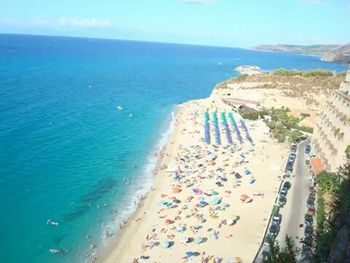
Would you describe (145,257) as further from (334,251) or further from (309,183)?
(309,183)

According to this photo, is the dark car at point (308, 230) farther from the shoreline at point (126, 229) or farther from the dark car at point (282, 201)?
the shoreline at point (126, 229)

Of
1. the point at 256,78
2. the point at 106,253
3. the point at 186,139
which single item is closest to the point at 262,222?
the point at 106,253

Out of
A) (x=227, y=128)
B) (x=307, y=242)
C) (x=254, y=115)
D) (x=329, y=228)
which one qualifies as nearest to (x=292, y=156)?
(x=227, y=128)

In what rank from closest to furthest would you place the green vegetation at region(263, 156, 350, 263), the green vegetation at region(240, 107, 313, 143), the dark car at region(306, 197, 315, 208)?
1. the green vegetation at region(263, 156, 350, 263)
2. the dark car at region(306, 197, 315, 208)
3. the green vegetation at region(240, 107, 313, 143)

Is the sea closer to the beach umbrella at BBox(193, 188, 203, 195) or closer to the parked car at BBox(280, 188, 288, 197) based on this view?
the beach umbrella at BBox(193, 188, 203, 195)

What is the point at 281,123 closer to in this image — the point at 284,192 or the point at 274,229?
the point at 284,192

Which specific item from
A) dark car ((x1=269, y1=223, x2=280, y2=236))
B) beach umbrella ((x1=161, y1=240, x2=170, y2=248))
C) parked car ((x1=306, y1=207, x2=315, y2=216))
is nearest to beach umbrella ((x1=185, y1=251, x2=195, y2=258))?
beach umbrella ((x1=161, y1=240, x2=170, y2=248))
